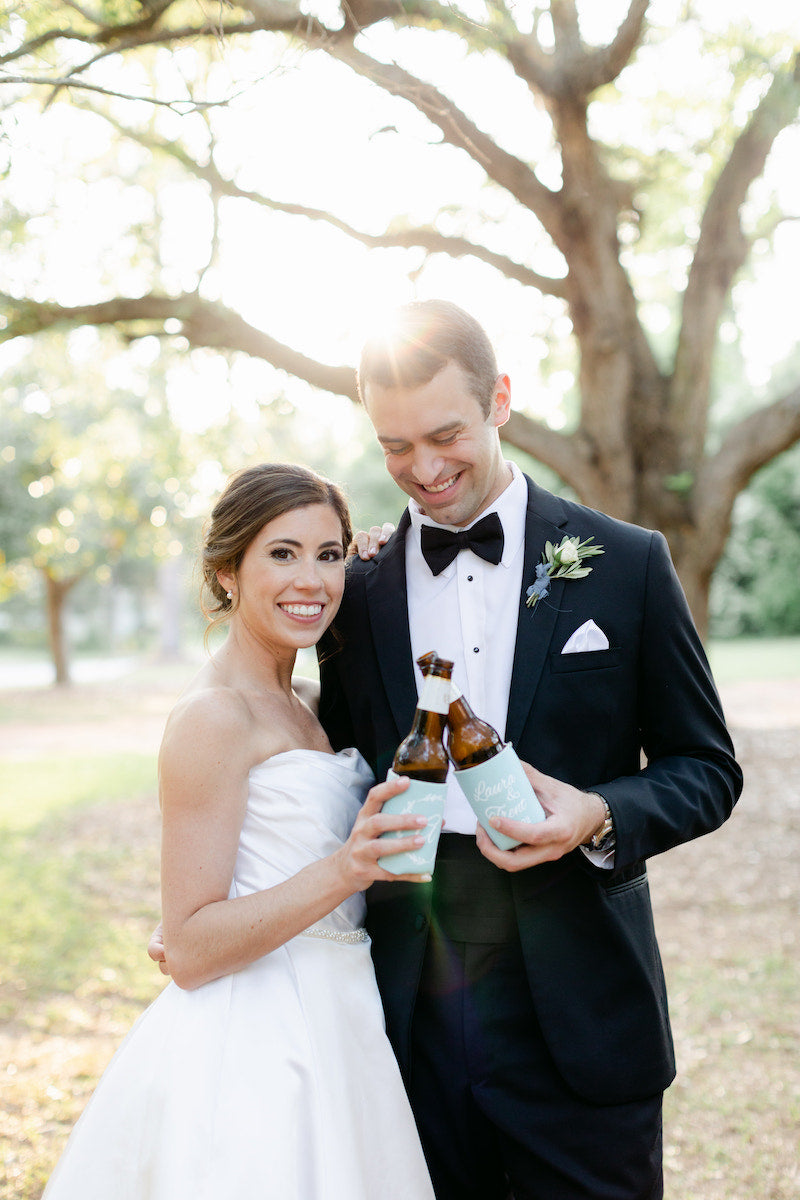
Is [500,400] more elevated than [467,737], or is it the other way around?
[500,400]

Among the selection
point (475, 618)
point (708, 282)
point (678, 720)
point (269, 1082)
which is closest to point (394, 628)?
point (475, 618)

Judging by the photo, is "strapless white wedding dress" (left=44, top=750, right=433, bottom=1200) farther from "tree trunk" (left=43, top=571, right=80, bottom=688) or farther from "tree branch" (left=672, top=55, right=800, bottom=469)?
"tree trunk" (left=43, top=571, right=80, bottom=688)

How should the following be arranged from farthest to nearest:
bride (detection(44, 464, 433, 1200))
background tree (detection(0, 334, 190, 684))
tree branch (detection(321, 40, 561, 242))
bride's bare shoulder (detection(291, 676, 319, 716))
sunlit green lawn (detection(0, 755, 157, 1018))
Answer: background tree (detection(0, 334, 190, 684)) < sunlit green lawn (detection(0, 755, 157, 1018)) < tree branch (detection(321, 40, 561, 242)) < bride's bare shoulder (detection(291, 676, 319, 716)) < bride (detection(44, 464, 433, 1200))

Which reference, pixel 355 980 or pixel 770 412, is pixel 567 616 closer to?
pixel 355 980

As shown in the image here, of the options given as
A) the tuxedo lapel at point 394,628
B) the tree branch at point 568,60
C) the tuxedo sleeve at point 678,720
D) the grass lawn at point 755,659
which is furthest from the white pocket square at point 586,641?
the grass lawn at point 755,659

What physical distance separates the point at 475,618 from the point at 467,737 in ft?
2.59

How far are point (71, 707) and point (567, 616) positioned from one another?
2282 centimetres

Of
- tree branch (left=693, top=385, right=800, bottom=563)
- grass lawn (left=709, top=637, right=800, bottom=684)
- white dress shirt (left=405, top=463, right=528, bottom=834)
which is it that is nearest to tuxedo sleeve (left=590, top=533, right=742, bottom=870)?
white dress shirt (left=405, top=463, right=528, bottom=834)

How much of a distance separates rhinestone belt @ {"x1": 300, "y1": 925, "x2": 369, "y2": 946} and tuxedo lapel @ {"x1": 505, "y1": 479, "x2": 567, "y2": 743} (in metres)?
0.71

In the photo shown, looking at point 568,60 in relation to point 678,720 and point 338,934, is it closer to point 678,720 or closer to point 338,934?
point 678,720

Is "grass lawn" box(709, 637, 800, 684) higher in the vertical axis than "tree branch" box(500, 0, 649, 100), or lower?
lower

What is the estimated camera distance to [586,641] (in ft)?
8.27

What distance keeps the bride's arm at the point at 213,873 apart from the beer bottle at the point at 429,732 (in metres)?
0.30

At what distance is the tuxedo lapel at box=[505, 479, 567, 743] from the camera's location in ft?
8.16
